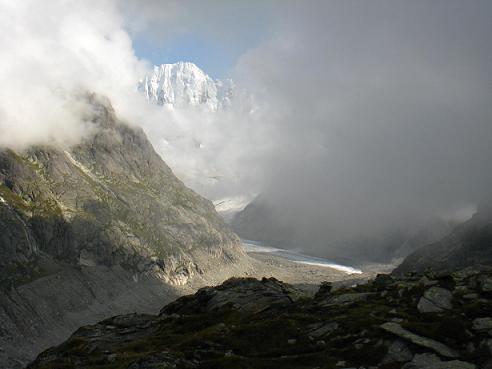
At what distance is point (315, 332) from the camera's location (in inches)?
2216

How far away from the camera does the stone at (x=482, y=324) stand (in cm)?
4818

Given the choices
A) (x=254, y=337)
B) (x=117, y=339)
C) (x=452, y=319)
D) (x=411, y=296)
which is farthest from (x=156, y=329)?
(x=452, y=319)

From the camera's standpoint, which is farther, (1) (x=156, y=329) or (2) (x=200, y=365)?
(1) (x=156, y=329)

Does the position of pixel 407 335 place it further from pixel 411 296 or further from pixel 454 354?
pixel 411 296

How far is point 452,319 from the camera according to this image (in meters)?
49.6

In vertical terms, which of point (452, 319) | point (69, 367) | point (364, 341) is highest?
point (452, 319)

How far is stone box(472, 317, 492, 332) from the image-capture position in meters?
48.2

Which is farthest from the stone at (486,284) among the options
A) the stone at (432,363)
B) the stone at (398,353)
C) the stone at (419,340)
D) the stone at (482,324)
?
the stone at (432,363)

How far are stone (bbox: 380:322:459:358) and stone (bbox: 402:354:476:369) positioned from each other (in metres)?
1.06

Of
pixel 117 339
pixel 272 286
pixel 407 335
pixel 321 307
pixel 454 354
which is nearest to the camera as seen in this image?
pixel 454 354

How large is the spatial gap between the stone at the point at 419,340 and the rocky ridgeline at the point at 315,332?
95mm

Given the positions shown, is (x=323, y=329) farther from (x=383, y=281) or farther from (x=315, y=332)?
(x=383, y=281)

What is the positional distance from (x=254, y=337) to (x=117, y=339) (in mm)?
28996

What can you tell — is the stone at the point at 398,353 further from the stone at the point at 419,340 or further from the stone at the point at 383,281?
the stone at the point at 383,281
